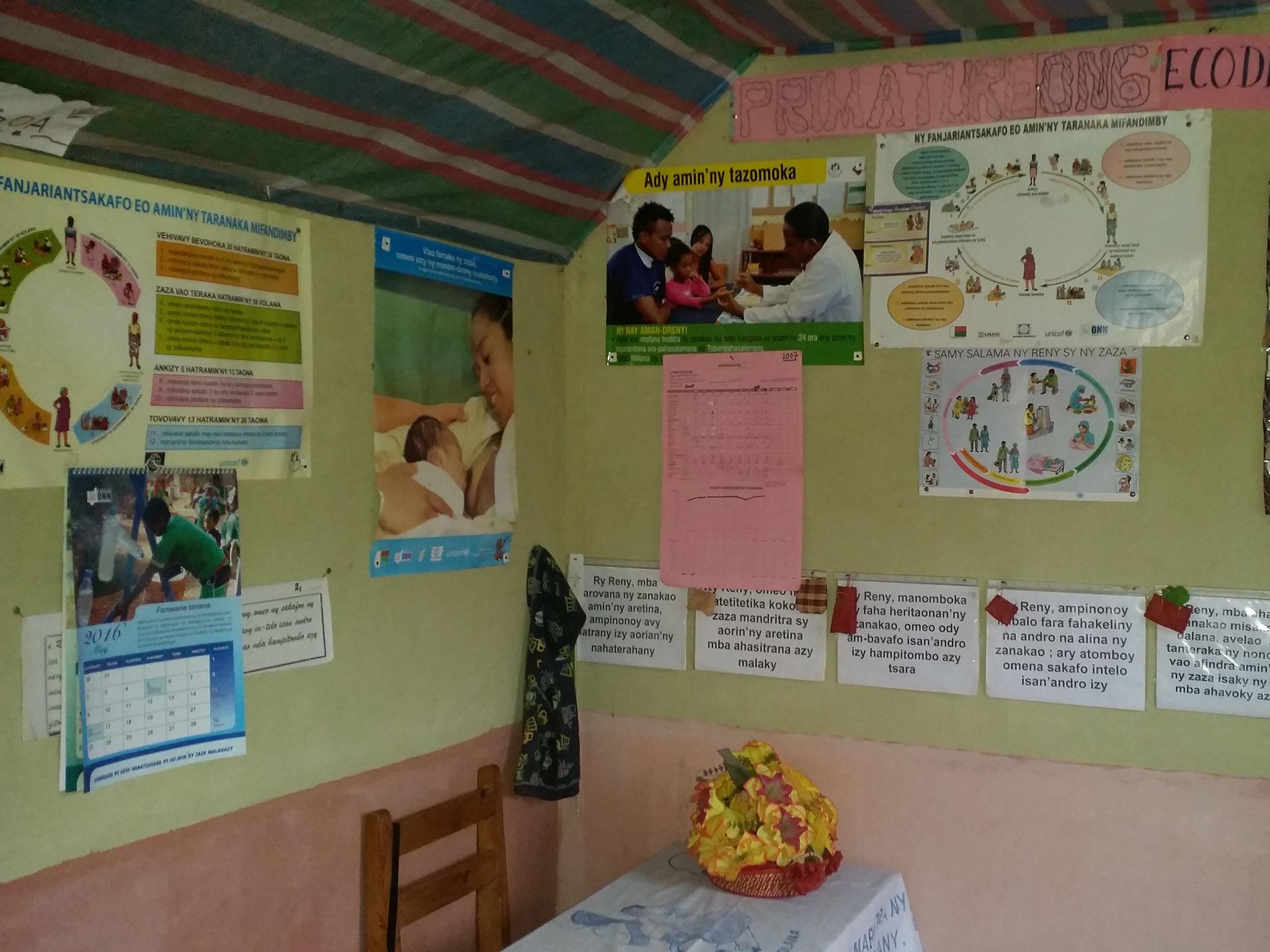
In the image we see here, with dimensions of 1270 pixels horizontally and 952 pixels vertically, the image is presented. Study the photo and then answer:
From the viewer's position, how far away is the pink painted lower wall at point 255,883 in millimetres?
1453

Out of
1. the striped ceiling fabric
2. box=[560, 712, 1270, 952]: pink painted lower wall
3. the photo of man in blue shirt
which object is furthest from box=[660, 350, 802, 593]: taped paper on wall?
the striped ceiling fabric

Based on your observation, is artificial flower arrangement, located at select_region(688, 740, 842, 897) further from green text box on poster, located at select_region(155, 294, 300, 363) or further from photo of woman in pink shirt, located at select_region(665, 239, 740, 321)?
green text box on poster, located at select_region(155, 294, 300, 363)

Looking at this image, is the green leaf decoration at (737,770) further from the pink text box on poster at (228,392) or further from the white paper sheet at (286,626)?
the pink text box on poster at (228,392)

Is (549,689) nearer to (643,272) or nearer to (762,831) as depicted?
(762,831)

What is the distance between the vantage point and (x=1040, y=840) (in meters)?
2.10

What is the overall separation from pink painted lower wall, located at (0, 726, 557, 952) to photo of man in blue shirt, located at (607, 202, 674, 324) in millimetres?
1039

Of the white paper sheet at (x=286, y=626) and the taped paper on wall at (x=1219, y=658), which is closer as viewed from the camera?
the white paper sheet at (x=286, y=626)

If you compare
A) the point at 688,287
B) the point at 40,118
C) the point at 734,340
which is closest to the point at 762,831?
the point at 734,340

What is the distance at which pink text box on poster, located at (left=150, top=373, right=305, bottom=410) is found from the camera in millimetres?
1592

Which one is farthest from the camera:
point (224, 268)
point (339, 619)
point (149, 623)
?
point (339, 619)

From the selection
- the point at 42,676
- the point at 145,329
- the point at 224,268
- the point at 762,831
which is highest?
the point at 224,268

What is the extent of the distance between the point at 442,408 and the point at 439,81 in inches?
27.0

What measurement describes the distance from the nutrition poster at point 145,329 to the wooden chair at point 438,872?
739 millimetres

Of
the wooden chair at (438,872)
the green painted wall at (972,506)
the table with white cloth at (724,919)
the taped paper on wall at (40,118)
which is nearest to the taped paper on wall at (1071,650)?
the green painted wall at (972,506)
